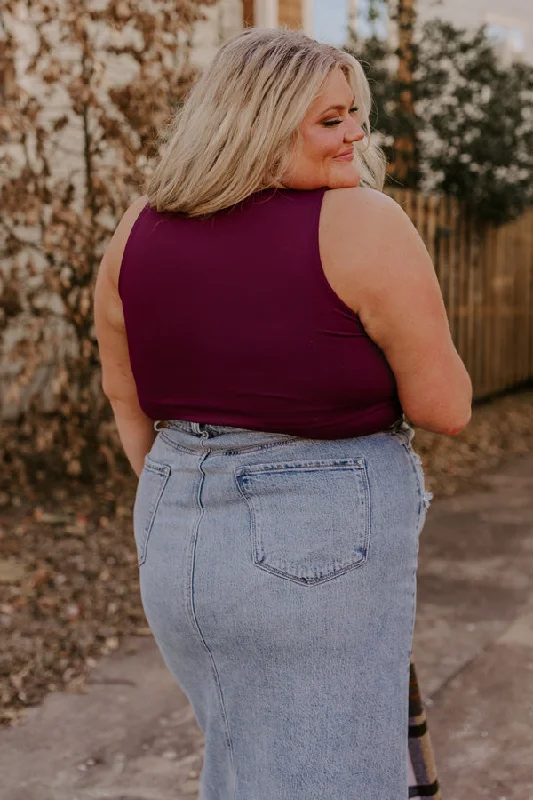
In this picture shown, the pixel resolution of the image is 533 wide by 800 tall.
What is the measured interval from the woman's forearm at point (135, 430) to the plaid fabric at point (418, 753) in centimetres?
73

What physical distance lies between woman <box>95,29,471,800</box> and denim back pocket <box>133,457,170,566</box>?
33mm

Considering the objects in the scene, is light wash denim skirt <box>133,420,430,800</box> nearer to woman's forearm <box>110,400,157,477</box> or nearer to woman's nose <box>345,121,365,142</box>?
woman's forearm <box>110,400,157,477</box>

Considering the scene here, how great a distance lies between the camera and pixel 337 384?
62.0 inches

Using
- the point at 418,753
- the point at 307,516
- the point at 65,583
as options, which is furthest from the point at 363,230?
the point at 65,583

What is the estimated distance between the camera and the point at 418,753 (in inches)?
83.9

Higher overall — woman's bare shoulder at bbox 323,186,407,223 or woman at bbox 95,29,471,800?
woman's bare shoulder at bbox 323,186,407,223

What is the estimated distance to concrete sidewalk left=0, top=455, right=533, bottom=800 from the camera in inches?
120

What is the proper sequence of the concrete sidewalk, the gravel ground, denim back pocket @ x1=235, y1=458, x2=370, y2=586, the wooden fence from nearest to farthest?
denim back pocket @ x1=235, y1=458, x2=370, y2=586 → the concrete sidewalk → the gravel ground → the wooden fence

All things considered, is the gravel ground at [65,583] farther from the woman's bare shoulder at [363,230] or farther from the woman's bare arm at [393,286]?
the woman's bare shoulder at [363,230]

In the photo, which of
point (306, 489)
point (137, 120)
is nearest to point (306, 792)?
point (306, 489)

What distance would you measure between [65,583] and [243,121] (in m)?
3.56

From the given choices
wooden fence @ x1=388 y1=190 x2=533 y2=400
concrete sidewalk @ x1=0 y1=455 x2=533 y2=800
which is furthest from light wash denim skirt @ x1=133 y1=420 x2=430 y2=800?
wooden fence @ x1=388 y1=190 x2=533 y2=400

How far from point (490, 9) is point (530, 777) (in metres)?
12.3

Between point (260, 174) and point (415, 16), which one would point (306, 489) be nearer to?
point (260, 174)
